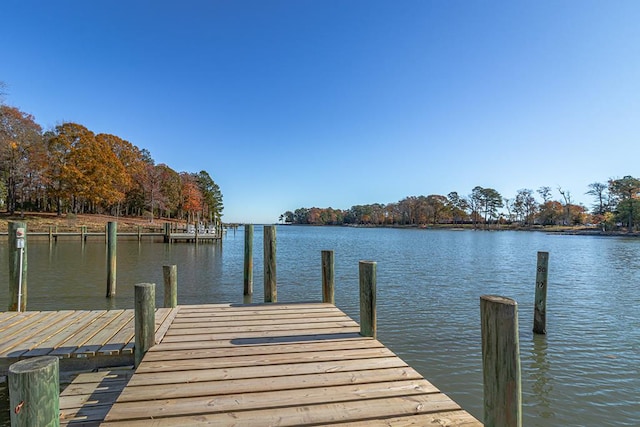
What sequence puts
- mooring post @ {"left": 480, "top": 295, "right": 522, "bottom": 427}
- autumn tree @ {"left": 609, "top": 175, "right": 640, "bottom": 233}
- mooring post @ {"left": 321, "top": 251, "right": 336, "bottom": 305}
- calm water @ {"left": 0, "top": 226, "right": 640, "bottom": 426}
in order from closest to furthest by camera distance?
mooring post @ {"left": 480, "top": 295, "right": 522, "bottom": 427} < calm water @ {"left": 0, "top": 226, "right": 640, "bottom": 426} < mooring post @ {"left": 321, "top": 251, "right": 336, "bottom": 305} < autumn tree @ {"left": 609, "top": 175, "right": 640, "bottom": 233}

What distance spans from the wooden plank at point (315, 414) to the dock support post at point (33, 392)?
51cm

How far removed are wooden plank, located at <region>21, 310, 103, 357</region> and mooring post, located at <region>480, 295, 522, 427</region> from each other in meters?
4.50

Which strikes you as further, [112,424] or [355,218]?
[355,218]

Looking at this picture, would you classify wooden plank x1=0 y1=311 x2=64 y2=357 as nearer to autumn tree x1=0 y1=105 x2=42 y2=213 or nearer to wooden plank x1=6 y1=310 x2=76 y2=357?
wooden plank x1=6 y1=310 x2=76 y2=357

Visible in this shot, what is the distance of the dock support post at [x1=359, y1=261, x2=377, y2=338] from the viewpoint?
454 centimetres

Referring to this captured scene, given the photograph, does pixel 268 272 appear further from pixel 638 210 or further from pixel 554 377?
pixel 638 210

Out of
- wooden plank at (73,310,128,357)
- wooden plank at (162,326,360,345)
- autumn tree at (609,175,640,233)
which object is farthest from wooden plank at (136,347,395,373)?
autumn tree at (609,175,640,233)

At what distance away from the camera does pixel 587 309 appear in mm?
10461

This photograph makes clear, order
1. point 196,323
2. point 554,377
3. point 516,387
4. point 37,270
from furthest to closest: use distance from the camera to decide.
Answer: point 37,270, point 554,377, point 196,323, point 516,387

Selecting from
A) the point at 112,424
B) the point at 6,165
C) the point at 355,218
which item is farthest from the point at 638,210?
the point at 355,218

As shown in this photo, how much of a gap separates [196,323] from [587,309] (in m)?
11.4

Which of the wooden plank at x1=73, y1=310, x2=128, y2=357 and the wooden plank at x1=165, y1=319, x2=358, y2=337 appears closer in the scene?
the wooden plank at x1=73, y1=310, x2=128, y2=357

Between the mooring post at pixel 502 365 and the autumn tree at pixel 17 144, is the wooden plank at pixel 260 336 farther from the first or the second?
the autumn tree at pixel 17 144

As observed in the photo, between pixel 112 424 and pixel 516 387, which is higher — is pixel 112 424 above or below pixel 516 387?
below
